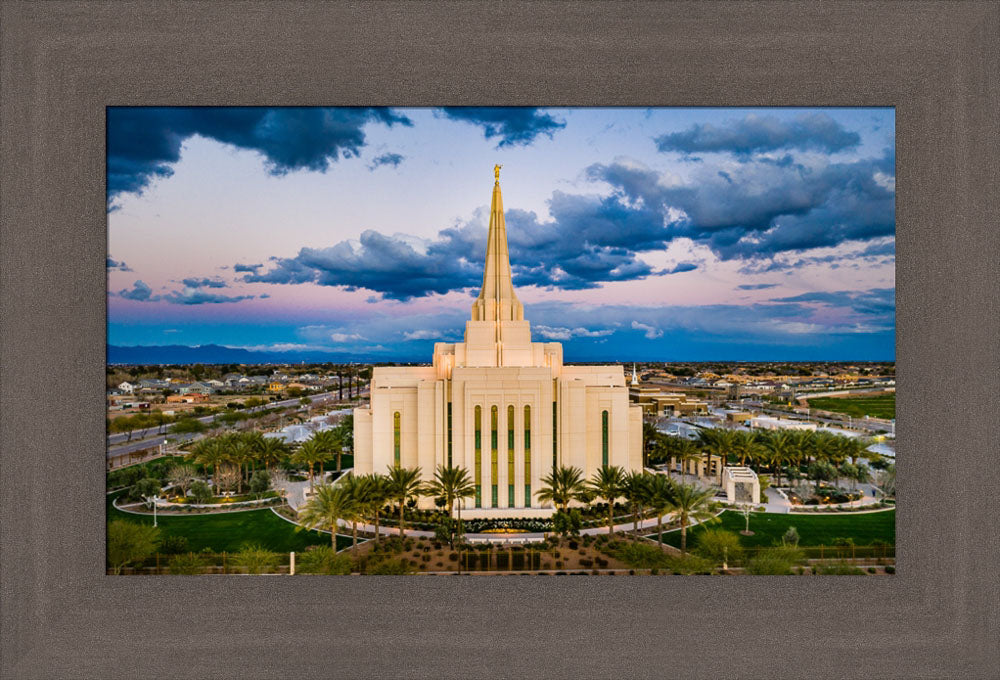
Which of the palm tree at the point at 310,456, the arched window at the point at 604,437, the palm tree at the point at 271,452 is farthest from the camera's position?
the arched window at the point at 604,437

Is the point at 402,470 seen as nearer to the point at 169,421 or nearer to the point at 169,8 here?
the point at 169,421

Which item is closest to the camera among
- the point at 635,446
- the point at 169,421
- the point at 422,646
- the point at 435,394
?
the point at 422,646

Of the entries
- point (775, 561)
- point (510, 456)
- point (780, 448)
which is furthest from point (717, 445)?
point (510, 456)

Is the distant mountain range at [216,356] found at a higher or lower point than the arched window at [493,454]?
higher

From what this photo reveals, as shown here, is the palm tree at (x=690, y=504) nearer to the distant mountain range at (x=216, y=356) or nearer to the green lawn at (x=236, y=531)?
the green lawn at (x=236, y=531)

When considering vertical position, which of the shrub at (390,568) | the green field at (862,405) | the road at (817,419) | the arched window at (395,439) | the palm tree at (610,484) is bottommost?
the shrub at (390,568)

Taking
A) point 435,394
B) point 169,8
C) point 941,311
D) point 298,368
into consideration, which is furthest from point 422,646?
point 169,8

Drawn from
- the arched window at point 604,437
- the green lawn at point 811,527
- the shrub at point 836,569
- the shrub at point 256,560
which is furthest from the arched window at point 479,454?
the shrub at point 836,569

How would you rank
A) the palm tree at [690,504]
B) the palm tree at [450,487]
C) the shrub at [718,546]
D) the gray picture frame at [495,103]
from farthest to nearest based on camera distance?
the palm tree at [450,487] < the palm tree at [690,504] < the shrub at [718,546] < the gray picture frame at [495,103]
